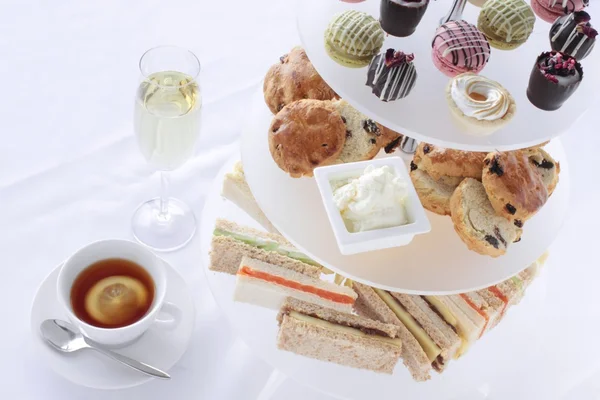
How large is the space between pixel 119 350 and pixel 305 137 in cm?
64

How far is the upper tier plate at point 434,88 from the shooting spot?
48.6 inches

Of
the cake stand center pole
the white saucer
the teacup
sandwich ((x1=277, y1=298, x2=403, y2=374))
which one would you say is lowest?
the white saucer

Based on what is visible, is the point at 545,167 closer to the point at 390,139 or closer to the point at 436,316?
the point at 390,139

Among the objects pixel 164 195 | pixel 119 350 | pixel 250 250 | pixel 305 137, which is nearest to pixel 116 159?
pixel 164 195

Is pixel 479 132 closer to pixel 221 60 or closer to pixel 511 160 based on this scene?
pixel 511 160

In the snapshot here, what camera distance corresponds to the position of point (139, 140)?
5.62 ft

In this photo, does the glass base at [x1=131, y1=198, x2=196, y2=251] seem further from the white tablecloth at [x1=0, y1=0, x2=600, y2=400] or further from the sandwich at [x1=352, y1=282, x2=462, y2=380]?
the sandwich at [x1=352, y1=282, x2=462, y2=380]

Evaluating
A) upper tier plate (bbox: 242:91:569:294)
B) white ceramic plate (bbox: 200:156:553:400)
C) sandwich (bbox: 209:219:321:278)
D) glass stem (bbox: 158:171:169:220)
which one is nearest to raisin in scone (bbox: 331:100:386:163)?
upper tier plate (bbox: 242:91:569:294)

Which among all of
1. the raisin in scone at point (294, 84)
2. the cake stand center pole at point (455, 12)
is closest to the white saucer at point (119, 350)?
the raisin in scone at point (294, 84)

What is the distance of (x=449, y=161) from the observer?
4.85 ft

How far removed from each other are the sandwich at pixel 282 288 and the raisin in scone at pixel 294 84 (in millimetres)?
401

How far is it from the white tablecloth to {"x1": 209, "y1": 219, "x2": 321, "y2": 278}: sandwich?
0.13 meters

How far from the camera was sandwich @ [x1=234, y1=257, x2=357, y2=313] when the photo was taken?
5.56ft

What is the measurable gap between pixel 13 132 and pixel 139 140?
1.67 feet
